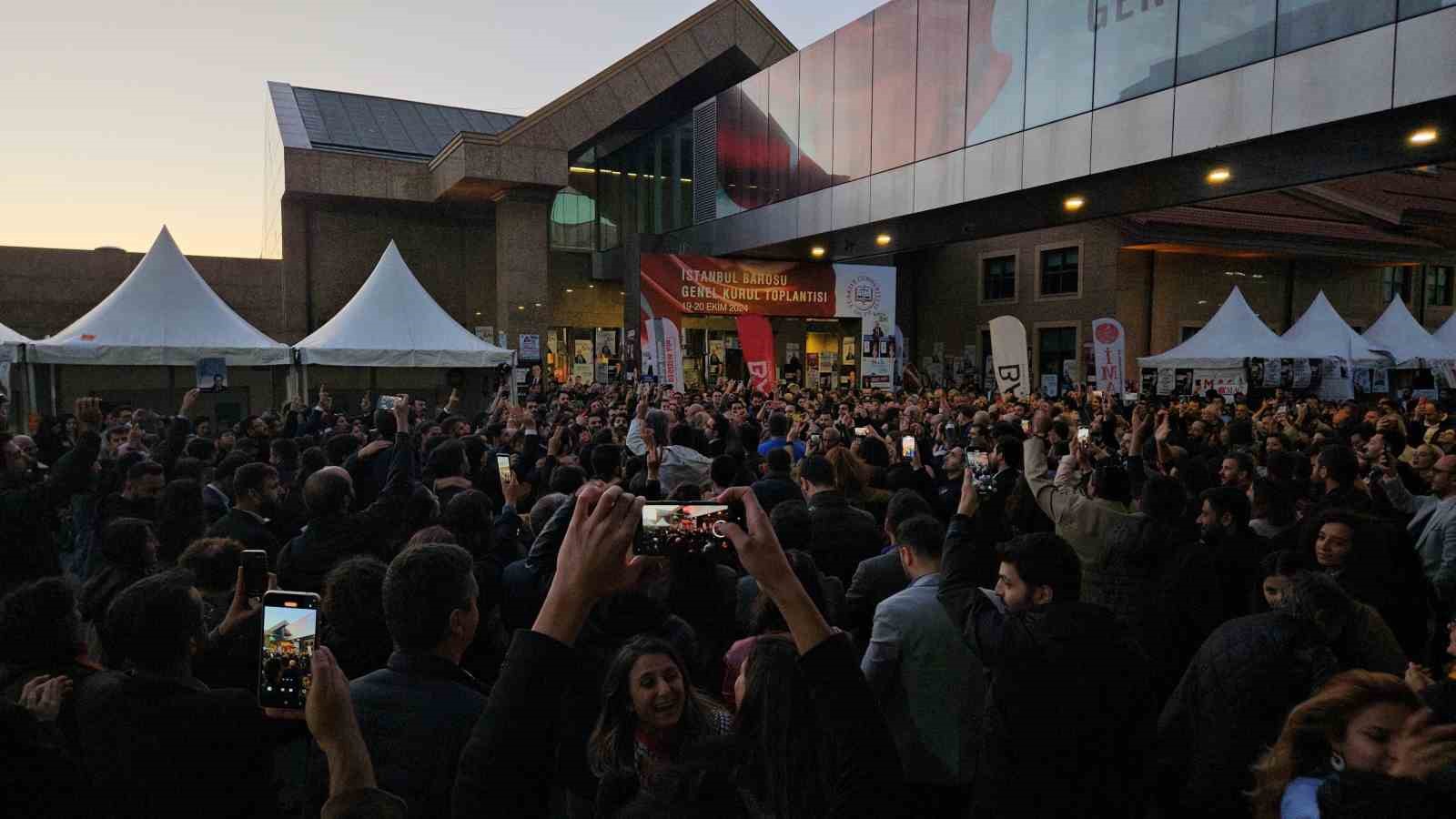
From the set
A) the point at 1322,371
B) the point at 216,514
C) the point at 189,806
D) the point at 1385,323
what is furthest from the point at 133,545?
the point at 1385,323

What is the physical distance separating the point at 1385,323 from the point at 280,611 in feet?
97.6

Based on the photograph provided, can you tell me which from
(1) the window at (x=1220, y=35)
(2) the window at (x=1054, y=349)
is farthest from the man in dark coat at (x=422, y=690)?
(2) the window at (x=1054, y=349)

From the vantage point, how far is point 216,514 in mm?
5809

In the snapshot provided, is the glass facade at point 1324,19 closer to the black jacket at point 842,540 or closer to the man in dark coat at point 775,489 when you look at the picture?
the man in dark coat at point 775,489

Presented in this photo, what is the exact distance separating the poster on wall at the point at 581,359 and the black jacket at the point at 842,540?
27933 millimetres

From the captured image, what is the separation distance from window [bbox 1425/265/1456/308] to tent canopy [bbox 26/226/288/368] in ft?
137

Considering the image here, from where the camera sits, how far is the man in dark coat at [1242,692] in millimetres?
2795

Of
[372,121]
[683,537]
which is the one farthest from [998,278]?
[683,537]

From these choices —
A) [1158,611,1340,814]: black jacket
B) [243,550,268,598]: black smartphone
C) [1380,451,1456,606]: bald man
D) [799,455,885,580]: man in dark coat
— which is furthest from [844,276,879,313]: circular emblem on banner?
[243,550,268,598]: black smartphone

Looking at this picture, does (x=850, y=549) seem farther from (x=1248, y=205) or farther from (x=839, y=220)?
(x=1248, y=205)

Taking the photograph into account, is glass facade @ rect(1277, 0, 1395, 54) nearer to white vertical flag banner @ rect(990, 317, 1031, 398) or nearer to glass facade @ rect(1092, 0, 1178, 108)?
glass facade @ rect(1092, 0, 1178, 108)

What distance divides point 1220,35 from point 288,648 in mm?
14553

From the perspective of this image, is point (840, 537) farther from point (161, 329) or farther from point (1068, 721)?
point (161, 329)

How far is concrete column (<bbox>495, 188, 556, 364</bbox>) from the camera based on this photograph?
26219 mm
